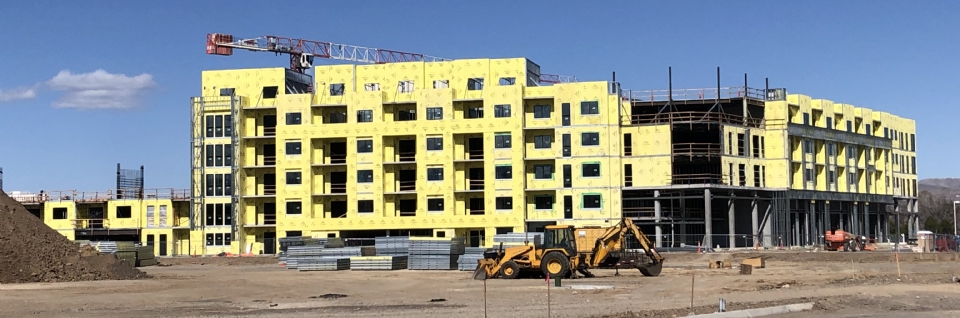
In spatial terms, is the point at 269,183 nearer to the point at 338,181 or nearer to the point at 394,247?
the point at 338,181

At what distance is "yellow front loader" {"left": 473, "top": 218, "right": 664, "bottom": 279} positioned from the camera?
48.8 m

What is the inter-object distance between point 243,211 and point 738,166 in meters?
38.8

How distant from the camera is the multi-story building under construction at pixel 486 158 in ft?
291

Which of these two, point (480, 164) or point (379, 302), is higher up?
point (480, 164)

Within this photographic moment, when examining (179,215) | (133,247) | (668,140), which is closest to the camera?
(133,247)

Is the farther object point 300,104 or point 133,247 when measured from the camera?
point 300,104

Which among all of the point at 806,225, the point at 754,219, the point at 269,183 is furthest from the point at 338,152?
the point at 806,225

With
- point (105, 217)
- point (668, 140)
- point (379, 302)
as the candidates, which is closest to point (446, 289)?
point (379, 302)

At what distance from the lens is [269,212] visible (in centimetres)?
9675

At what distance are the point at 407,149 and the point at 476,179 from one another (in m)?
5.88

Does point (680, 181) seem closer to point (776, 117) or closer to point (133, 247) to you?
point (776, 117)

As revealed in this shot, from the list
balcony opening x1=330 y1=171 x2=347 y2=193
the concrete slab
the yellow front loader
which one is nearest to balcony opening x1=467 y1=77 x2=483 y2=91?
balcony opening x1=330 y1=171 x2=347 y2=193

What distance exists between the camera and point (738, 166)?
9031 cm

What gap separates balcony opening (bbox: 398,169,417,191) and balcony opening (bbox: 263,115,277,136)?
11158mm
